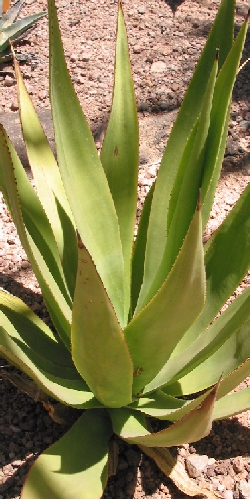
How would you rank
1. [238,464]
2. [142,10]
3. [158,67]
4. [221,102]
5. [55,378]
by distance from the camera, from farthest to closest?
[142,10], [158,67], [238,464], [55,378], [221,102]

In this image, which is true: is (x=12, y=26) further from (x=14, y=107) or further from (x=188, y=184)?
(x=188, y=184)

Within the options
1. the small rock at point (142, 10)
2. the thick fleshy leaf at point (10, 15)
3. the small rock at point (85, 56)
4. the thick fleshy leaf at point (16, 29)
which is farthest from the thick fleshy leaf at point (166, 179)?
the small rock at point (142, 10)

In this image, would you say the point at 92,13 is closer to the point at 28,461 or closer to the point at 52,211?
the point at 52,211

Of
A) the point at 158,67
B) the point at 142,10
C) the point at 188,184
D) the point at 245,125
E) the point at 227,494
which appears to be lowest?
the point at 227,494

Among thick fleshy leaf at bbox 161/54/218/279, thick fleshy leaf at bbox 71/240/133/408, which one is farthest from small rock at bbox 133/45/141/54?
thick fleshy leaf at bbox 71/240/133/408

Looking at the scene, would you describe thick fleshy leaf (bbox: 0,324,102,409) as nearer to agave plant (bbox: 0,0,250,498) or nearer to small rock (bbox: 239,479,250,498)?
agave plant (bbox: 0,0,250,498)

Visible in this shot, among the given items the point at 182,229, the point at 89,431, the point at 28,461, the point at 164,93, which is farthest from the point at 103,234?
the point at 164,93

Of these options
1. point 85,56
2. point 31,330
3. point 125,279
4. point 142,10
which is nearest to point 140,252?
point 125,279
